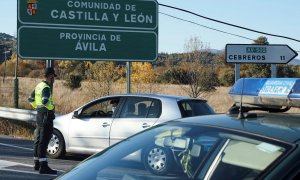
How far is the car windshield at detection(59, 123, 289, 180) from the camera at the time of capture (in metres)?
2.90

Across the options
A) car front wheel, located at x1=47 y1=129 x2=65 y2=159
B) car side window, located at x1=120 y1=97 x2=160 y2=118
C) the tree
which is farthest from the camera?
the tree

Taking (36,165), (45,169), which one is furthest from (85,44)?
(45,169)

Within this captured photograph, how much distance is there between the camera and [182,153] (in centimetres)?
342

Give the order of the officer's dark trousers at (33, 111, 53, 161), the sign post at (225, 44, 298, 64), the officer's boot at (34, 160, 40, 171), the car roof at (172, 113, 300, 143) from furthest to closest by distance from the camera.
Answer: the sign post at (225, 44, 298, 64)
the officer's boot at (34, 160, 40, 171)
the officer's dark trousers at (33, 111, 53, 161)
the car roof at (172, 113, 300, 143)

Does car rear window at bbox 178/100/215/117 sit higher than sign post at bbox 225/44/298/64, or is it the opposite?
sign post at bbox 225/44/298/64

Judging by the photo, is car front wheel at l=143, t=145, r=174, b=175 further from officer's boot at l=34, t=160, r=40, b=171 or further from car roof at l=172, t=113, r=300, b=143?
officer's boot at l=34, t=160, r=40, b=171

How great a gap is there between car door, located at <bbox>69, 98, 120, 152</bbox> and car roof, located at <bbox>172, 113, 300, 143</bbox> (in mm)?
6954

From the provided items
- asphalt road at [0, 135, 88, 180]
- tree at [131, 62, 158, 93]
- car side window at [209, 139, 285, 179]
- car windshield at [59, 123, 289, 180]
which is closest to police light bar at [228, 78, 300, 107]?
car windshield at [59, 123, 289, 180]

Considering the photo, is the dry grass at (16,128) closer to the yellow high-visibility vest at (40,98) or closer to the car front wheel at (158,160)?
the yellow high-visibility vest at (40,98)

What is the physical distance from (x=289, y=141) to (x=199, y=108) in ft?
23.4

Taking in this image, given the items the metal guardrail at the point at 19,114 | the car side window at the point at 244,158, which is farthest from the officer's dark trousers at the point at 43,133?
the car side window at the point at 244,158

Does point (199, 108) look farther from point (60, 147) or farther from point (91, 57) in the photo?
point (91, 57)

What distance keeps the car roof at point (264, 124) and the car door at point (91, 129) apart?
22.8ft

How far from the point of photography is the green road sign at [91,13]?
1470 cm
